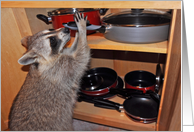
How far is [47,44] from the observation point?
1035 mm

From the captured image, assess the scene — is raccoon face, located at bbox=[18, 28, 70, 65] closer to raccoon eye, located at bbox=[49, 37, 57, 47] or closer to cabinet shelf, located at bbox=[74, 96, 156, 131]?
raccoon eye, located at bbox=[49, 37, 57, 47]

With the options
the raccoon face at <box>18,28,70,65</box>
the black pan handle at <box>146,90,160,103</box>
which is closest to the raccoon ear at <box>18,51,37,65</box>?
the raccoon face at <box>18,28,70,65</box>

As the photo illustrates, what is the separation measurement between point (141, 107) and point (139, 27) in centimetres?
71

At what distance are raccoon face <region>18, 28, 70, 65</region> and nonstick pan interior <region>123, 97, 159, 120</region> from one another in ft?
2.43

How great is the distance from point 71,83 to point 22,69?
0.58 meters

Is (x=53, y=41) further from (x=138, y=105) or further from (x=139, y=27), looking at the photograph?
(x=138, y=105)

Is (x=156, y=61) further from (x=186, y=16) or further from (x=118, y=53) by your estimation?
(x=186, y=16)

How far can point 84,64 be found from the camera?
1.14 metres

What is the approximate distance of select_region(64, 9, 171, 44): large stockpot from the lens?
81 centimetres

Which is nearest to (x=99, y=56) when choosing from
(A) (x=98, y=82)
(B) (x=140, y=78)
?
(A) (x=98, y=82)

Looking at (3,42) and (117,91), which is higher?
(3,42)

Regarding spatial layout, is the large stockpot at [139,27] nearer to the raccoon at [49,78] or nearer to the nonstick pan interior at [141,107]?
the raccoon at [49,78]

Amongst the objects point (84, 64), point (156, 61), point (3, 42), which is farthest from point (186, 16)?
point (3, 42)

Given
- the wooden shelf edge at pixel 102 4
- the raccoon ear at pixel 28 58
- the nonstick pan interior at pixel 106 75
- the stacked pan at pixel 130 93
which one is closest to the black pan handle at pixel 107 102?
the stacked pan at pixel 130 93
